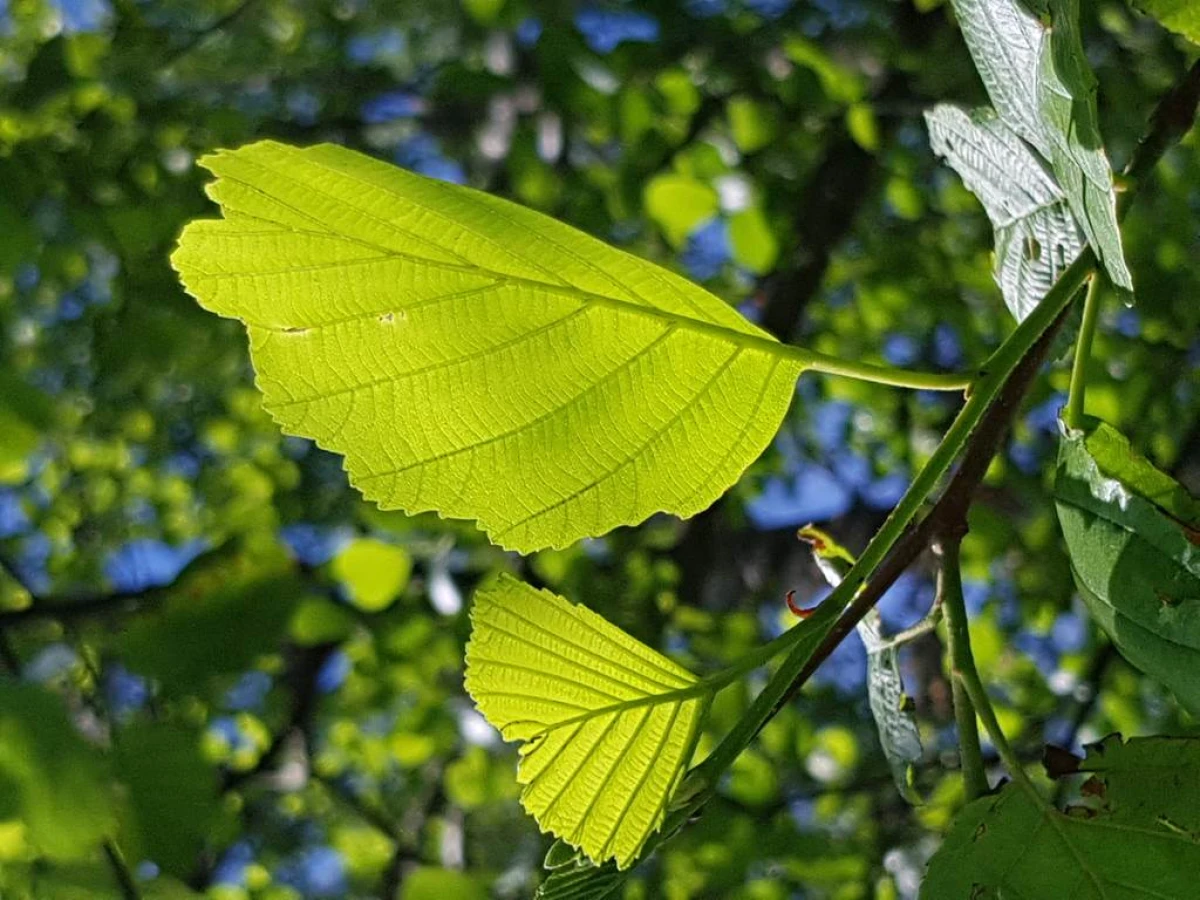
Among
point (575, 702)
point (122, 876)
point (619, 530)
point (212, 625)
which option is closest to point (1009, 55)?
point (575, 702)

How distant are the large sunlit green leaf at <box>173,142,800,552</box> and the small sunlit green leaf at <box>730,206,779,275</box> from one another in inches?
59.5

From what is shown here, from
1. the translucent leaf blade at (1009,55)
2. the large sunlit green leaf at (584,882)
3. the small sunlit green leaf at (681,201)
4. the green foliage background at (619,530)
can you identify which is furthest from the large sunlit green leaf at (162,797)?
the small sunlit green leaf at (681,201)

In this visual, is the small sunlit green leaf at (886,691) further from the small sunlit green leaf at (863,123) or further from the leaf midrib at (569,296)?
the small sunlit green leaf at (863,123)

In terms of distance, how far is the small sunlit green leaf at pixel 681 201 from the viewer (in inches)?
75.1

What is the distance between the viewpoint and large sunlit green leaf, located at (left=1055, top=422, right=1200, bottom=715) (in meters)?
0.48

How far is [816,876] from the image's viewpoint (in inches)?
82.8

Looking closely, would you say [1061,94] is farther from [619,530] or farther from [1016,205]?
[619,530]

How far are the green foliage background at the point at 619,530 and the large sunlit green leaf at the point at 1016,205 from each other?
1.88ft

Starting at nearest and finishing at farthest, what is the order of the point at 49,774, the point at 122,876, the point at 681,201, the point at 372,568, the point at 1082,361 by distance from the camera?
the point at 1082,361 → the point at 49,774 → the point at 122,876 → the point at 372,568 → the point at 681,201

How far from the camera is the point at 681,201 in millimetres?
1915

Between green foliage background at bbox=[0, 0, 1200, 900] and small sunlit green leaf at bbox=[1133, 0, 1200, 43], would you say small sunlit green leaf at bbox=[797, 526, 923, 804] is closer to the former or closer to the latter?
small sunlit green leaf at bbox=[1133, 0, 1200, 43]

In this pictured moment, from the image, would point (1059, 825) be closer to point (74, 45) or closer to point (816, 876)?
point (816, 876)

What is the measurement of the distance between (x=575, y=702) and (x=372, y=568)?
4.28ft

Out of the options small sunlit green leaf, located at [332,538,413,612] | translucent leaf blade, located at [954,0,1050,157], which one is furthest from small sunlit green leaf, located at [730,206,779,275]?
translucent leaf blade, located at [954,0,1050,157]
